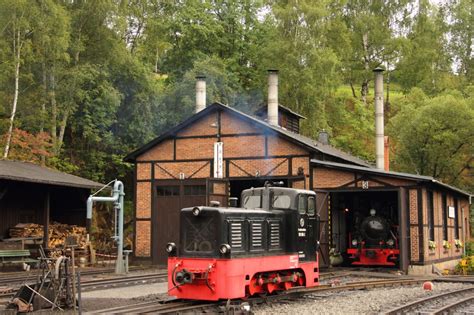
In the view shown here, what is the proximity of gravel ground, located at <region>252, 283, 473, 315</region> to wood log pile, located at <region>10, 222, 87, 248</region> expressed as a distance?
1314cm

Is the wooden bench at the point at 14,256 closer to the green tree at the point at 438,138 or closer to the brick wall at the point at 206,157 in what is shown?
the brick wall at the point at 206,157

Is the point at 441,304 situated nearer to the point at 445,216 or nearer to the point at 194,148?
the point at 445,216

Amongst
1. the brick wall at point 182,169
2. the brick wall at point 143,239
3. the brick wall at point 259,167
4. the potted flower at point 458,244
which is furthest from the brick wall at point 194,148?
the potted flower at point 458,244

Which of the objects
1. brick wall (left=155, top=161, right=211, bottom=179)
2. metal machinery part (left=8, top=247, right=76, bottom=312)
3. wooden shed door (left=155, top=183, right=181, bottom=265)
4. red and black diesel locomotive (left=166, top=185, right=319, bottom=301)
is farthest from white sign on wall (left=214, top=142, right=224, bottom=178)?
metal machinery part (left=8, top=247, right=76, bottom=312)

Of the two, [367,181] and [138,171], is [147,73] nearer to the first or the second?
[138,171]

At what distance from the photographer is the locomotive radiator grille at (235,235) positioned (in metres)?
12.0

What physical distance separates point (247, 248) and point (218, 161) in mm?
13877

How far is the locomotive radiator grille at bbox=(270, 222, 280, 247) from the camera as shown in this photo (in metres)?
13.1

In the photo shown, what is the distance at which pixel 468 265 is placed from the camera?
2336 centimetres

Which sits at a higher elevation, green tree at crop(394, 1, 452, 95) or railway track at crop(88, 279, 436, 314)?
green tree at crop(394, 1, 452, 95)

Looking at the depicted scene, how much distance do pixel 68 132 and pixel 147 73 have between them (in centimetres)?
636

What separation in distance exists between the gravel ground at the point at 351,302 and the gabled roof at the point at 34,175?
468 inches

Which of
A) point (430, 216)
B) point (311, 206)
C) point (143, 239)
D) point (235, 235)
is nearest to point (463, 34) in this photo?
point (430, 216)

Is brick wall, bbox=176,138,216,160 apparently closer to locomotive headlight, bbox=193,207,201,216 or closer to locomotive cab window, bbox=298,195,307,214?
locomotive cab window, bbox=298,195,307,214
